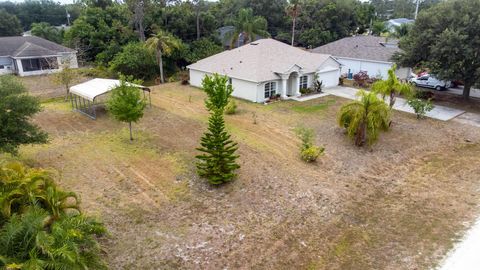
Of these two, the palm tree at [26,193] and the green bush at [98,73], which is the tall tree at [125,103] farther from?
the green bush at [98,73]

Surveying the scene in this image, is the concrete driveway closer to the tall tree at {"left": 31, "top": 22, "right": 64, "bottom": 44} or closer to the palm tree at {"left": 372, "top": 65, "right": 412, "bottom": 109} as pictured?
the palm tree at {"left": 372, "top": 65, "right": 412, "bottom": 109}

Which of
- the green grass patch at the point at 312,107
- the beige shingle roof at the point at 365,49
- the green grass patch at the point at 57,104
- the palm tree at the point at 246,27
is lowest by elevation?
the green grass patch at the point at 57,104

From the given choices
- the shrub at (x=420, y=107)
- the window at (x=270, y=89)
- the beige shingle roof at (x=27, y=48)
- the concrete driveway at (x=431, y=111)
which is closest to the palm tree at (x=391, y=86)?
the shrub at (x=420, y=107)

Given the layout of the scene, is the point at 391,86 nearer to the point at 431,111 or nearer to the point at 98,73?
the point at 431,111

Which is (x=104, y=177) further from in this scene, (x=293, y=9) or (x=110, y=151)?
(x=293, y=9)

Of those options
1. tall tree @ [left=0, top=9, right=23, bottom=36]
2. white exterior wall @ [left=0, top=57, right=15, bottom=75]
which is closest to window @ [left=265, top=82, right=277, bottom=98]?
white exterior wall @ [left=0, top=57, right=15, bottom=75]

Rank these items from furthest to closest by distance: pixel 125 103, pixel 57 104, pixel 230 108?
pixel 57 104 → pixel 230 108 → pixel 125 103

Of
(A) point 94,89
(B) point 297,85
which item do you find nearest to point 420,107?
(B) point 297,85
